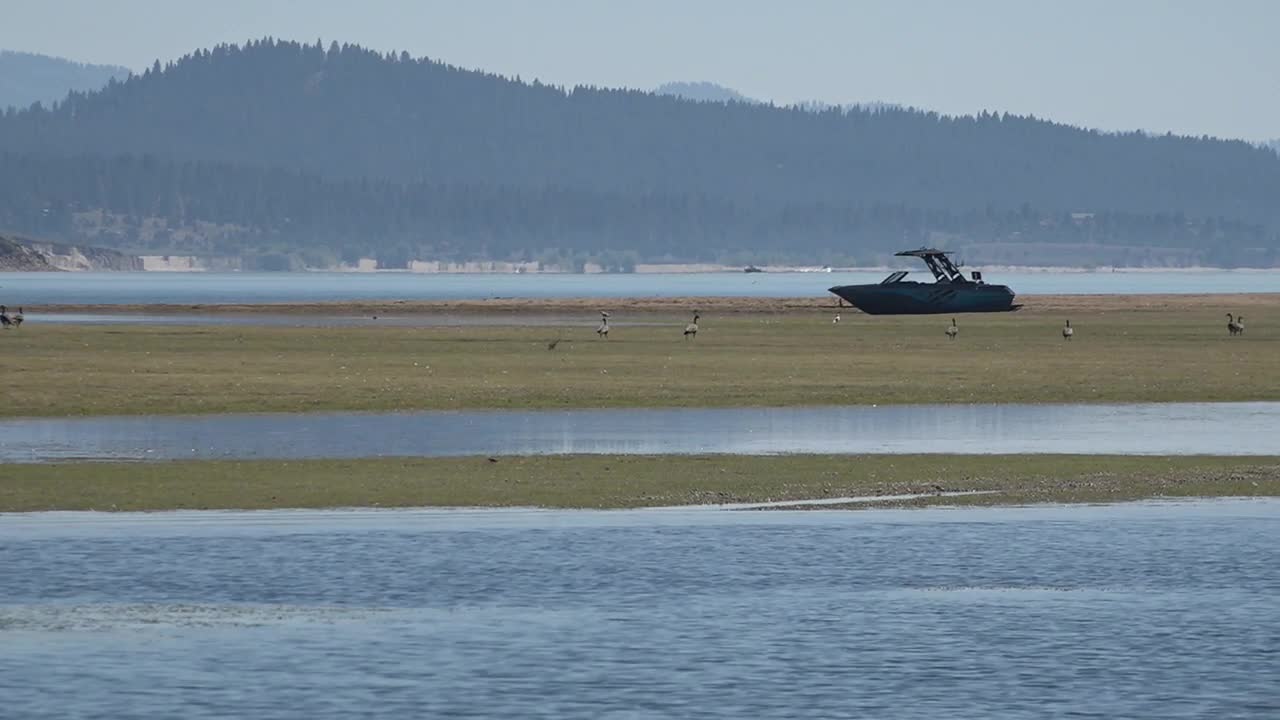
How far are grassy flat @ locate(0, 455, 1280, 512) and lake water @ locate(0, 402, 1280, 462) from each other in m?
Result: 1.55

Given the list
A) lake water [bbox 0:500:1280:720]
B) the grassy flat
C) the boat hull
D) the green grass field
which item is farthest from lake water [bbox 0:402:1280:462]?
the boat hull

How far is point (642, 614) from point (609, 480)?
10.2 metres

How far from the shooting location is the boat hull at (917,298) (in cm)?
9756

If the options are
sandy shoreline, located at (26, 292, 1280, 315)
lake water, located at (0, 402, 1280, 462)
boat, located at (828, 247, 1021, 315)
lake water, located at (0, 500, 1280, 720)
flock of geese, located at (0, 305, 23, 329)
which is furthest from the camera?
sandy shoreline, located at (26, 292, 1280, 315)

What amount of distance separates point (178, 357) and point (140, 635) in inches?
1514

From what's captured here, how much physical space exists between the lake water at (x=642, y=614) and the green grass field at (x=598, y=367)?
59.4ft

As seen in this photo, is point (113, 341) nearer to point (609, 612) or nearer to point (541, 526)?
point (541, 526)

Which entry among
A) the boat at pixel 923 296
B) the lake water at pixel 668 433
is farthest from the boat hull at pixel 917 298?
the lake water at pixel 668 433

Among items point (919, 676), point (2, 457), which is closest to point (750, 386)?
point (2, 457)

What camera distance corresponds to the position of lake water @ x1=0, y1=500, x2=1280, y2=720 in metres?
17.1

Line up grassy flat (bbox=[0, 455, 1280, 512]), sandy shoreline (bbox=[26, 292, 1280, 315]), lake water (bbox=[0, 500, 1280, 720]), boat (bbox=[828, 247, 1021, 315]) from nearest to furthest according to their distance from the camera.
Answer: lake water (bbox=[0, 500, 1280, 720])
grassy flat (bbox=[0, 455, 1280, 512])
boat (bbox=[828, 247, 1021, 315])
sandy shoreline (bbox=[26, 292, 1280, 315])

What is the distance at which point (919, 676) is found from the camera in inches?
708

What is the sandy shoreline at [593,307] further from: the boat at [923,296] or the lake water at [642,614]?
the lake water at [642,614]

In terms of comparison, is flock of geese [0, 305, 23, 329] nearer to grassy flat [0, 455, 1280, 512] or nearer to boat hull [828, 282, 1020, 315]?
boat hull [828, 282, 1020, 315]
